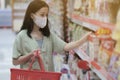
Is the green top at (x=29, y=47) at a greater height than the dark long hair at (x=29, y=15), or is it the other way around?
the dark long hair at (x=29, y=15)

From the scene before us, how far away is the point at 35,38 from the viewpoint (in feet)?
8.25

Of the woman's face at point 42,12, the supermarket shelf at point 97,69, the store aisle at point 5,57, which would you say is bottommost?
the store aisle at point 5,57

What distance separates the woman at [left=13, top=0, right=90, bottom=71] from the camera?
2467mm

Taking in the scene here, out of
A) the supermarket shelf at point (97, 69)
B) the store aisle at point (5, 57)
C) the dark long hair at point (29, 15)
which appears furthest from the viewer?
the store aisle at point (5, 57)

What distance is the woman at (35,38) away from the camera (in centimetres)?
247

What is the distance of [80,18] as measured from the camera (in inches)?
123

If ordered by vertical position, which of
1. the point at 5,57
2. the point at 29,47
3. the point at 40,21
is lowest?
the point at 5,57

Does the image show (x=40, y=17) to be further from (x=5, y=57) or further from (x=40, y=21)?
(x=5, y=57)

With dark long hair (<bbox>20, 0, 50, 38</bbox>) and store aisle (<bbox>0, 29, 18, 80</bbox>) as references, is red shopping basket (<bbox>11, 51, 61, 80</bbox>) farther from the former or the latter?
store aisle (<bbox>0, 29, 18, 80</bbox>)

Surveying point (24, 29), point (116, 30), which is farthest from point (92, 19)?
point (116, 30)

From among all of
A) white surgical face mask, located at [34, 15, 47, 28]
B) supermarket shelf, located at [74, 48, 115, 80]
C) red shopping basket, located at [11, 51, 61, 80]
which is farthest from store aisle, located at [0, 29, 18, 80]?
red shopping basket, located at [11, 51, 61, 80]

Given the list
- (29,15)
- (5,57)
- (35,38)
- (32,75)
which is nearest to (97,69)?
(32,75)

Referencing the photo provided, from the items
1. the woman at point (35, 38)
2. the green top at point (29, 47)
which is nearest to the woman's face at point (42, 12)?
the woman at point (35, 38)

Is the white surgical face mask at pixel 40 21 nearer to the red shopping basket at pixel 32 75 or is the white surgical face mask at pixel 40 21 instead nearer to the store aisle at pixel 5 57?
the red shopping basket at pixel 32 75
